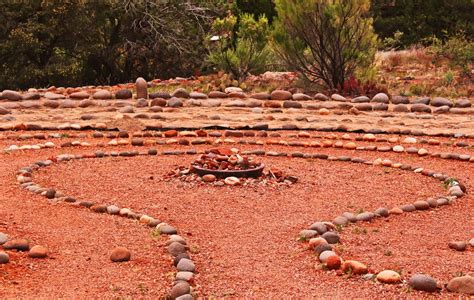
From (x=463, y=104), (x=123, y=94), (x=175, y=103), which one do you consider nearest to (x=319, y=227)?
(x=175, y=103)

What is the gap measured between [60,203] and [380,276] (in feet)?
11.4

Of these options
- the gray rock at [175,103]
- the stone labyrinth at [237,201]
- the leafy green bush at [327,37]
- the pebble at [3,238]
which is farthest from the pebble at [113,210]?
the leafy green bush at [327,37]

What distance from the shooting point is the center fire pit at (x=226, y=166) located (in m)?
9.13

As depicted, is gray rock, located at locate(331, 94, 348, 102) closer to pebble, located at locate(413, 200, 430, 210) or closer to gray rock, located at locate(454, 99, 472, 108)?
gray rock, located at locate(454, 99, 472, 108)

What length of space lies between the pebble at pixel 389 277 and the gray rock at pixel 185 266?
4.24 feet

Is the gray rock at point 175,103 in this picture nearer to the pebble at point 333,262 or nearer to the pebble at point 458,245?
the pebble at point 458,245

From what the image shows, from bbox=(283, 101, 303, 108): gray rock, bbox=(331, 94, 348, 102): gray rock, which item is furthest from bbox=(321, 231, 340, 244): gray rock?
bbox=(331, 94, 348, 102): gray rock

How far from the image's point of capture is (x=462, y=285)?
18.2 ft

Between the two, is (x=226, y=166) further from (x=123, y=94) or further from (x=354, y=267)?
(x=123, y=94)

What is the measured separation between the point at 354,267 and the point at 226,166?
356cm

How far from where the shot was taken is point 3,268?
19.6 ft

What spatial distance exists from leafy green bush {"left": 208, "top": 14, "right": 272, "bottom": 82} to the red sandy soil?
826cm

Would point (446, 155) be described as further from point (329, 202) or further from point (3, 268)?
point (3, 268)

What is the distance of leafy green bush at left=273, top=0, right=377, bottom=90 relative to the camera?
16359 millimetres
